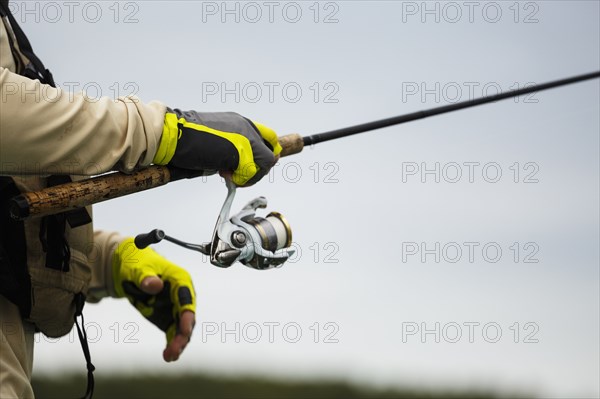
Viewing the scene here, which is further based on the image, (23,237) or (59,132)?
(23,237)

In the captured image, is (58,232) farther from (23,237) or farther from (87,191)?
(87,191)

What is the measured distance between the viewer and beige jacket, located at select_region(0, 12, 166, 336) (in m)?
3.23

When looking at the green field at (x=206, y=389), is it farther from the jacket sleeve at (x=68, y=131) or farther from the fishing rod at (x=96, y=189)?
the jacket sleeve at (x=68, y=131)

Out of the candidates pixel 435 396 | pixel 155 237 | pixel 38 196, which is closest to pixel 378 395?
pixel 435 396

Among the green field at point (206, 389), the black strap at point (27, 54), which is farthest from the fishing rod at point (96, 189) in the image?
the green field at point (206, 389)

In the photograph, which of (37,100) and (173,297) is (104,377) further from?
(37,100)

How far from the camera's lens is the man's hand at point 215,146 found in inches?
141

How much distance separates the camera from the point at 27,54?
151 inches

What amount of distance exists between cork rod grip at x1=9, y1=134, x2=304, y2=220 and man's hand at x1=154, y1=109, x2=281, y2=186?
2.6 inches

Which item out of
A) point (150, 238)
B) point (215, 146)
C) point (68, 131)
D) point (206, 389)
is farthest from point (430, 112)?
point (206, 389)

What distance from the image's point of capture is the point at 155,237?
3867mm

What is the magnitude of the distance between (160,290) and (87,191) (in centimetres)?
100

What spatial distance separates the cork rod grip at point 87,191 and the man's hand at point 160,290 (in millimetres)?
851

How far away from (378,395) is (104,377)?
2468 mm
